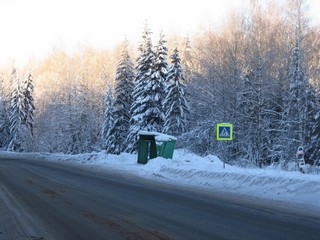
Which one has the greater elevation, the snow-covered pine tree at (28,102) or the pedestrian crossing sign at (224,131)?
the snow-covered pine tree at (28,102)

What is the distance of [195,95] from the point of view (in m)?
34.2

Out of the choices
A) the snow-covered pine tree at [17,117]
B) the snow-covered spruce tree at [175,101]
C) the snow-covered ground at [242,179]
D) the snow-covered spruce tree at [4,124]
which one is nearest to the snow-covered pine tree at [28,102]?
the snow-covered pine tree at [17,117]

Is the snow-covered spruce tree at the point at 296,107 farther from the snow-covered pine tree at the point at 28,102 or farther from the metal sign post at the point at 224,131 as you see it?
the snow-covered pine tree at the point at 28,102

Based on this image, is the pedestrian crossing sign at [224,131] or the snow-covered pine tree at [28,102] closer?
the pedestrian crossing sign at [224,131]

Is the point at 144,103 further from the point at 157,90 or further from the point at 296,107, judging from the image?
the point at 296,107

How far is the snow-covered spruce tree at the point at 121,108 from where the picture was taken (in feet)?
140

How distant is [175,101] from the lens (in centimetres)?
3494

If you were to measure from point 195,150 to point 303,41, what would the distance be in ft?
40.8

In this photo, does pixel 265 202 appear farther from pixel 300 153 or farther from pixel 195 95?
pixel 195 95

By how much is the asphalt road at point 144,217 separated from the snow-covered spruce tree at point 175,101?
23.4 meters

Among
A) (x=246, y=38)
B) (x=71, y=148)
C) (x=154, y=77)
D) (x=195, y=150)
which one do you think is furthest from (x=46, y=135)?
(x=246, y=38)

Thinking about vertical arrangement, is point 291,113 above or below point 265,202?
above

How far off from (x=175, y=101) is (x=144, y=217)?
27.5m

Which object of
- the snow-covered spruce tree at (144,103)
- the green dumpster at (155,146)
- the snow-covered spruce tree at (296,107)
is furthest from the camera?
the snow-covered spruce tree at (144,103)
